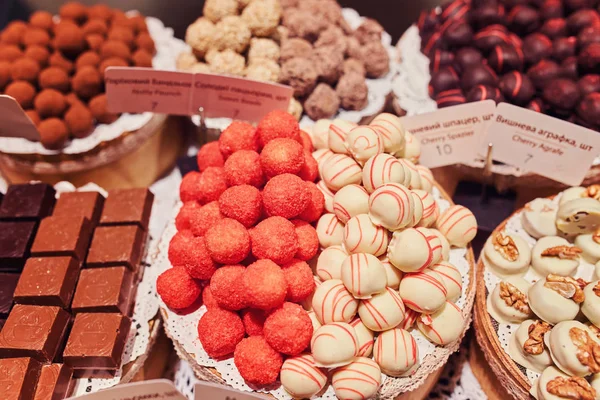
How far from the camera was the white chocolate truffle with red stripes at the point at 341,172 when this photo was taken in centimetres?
149

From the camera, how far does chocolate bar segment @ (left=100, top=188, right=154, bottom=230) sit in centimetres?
170

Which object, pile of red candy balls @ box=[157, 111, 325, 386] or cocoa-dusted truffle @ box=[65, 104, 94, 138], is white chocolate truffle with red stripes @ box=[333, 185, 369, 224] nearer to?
pile of red candy balls @ box=[157, 111, 325, 386]

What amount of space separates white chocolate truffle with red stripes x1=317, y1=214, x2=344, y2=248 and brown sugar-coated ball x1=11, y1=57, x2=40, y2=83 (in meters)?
1.36

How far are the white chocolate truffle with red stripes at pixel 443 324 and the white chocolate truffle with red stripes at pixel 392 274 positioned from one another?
0.35 ft

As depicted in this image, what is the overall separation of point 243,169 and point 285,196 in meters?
0.16

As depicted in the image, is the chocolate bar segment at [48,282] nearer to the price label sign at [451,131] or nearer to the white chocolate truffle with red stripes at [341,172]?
the white chocolate truffle with red stripes at [341,172]

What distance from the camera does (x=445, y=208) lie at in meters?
1.66

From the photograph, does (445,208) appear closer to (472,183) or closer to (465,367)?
(472,183)

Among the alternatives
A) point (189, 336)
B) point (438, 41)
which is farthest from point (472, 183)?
point (189, 336)

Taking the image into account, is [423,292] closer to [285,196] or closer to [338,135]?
[285,196]

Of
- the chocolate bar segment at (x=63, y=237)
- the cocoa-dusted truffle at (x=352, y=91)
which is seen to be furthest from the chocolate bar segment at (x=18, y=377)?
the cocoa-dusted truffle at (x=352, y=91)

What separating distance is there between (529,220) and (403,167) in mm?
477

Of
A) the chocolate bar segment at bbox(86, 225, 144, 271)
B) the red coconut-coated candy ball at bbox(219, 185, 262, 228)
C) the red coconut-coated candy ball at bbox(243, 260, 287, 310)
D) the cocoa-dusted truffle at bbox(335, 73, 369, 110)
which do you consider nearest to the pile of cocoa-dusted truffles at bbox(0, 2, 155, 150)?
the chocolate bar segment at bbox(86, 225, 144, 271)

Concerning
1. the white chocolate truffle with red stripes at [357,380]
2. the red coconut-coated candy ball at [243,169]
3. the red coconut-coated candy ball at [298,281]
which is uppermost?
the red coconut-coated candy ball at [243,169]
